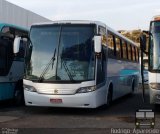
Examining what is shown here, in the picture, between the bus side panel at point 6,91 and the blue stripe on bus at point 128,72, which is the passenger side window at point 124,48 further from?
the bus side panel at point 6,91

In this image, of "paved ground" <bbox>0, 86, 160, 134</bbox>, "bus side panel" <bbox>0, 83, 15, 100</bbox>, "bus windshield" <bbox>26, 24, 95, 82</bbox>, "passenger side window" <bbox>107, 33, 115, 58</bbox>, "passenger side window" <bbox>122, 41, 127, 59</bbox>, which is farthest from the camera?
"passenger side window" <bbox>122, 41, 127, 59</bbox>

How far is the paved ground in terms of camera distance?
1191cm

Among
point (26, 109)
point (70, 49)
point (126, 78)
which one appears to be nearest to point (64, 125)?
point (70, 49)

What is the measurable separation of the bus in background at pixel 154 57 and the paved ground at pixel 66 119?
0.80 metres

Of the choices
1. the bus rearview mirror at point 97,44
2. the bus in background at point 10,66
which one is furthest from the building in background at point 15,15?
the bus rearview mirror at point 97,44

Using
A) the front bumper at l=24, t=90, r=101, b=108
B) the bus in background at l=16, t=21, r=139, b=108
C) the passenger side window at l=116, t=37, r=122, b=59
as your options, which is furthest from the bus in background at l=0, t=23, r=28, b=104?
the passenger side window at l=116, t=37, r=122, b=59

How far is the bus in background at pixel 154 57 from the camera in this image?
14516 millimetres

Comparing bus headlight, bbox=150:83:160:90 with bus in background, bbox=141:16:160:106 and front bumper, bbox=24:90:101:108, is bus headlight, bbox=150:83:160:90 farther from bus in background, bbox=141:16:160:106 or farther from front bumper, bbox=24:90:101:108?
front bumper, bbox=24:90:101:108

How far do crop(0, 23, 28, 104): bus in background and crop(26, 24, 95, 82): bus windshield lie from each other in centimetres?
205

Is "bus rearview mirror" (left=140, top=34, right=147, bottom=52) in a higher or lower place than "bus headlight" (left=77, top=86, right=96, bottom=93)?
higher

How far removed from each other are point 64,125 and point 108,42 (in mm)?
5038

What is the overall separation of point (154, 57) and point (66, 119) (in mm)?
Result: 3531

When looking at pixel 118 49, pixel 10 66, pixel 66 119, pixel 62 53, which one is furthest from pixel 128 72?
pixel 66 119

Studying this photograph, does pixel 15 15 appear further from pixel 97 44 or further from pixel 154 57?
pixel 154 57
